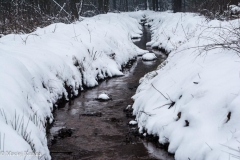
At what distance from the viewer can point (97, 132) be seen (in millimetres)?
4809

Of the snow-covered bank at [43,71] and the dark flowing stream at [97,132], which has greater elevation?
the snow-covered bank at [43,71]

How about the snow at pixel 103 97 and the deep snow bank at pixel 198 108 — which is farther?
the snow at pixel 103 97

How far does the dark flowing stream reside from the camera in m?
4.06

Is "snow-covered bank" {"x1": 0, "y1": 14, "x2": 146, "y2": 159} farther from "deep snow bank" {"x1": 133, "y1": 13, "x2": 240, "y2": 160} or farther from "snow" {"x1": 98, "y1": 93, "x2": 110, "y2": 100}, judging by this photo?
"deep snow bank" {"x1": 133, "y1": 13, "x2": 240, "y2": 160}

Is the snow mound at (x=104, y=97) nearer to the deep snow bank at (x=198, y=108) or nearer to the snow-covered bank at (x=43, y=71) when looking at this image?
the snow-covered bank at (x=43, y=71)

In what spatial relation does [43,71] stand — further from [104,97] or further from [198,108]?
[198,108]

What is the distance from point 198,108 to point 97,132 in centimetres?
175

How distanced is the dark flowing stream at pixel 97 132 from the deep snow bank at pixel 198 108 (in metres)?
0.32

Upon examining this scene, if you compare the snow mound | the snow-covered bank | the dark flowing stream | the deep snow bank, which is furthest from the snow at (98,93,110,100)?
the deep snow bank

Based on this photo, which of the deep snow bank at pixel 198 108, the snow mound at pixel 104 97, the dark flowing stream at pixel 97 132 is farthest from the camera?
the snow mound at pixel 104 97

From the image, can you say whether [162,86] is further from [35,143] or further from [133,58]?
[133,58]

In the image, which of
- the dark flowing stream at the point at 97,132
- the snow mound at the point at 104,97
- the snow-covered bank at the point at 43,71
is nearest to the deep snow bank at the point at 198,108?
the dark flowing stream at the point at 97,132

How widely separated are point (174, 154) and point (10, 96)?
2.11 metres

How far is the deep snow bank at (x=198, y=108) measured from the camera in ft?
10.6
